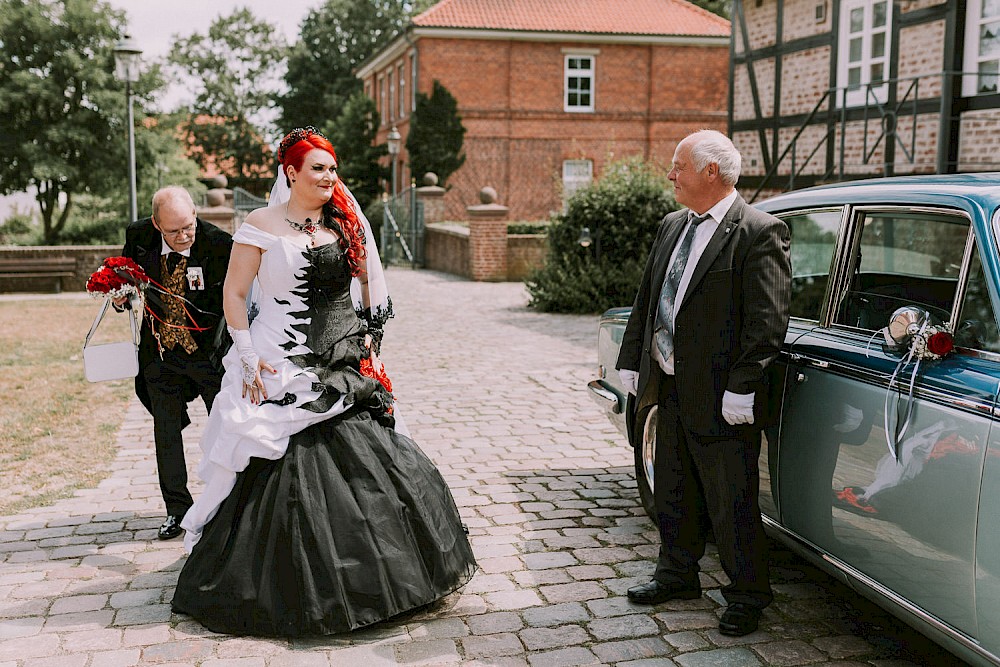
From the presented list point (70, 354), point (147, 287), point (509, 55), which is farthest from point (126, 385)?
point (509, 55)

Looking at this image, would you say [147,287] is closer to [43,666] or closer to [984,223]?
[43,666]

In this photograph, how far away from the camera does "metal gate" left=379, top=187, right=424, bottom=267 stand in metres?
27.2

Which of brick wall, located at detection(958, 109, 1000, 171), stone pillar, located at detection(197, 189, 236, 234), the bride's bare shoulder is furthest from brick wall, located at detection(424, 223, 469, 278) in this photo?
the bride's bare shoulder

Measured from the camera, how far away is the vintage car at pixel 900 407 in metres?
2.98

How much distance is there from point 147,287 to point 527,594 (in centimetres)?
252

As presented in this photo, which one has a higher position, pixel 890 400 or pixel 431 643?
pixel 890 400

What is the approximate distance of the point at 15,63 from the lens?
96.5 feet

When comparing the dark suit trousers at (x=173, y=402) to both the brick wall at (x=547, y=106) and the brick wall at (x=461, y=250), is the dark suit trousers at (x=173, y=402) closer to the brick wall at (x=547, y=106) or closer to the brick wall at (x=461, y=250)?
the brick wall at (x=461, y=250)

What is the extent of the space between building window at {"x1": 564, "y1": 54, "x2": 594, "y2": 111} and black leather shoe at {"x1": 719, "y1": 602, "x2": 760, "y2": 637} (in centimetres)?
3237

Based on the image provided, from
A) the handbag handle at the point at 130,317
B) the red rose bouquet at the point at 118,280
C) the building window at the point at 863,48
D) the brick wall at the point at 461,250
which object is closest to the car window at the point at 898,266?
the red rose bouquet at the point at 118,280

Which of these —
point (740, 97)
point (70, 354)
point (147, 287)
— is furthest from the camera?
point (740, 97)

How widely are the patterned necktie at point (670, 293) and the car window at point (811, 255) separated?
50 cm

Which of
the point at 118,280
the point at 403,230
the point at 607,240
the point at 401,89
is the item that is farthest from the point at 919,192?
the point at 401,89

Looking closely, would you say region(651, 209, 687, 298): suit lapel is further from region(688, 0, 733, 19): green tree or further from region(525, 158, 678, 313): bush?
region(688, 0, 733, 19): green tree
